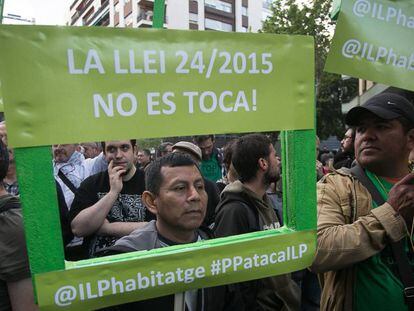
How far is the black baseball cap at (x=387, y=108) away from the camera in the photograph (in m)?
1.79

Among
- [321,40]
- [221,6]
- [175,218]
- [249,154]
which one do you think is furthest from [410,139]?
[221,6]

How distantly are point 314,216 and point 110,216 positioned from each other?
4.72 ft

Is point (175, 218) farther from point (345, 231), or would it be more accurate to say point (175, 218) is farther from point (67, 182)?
point (67, 182)

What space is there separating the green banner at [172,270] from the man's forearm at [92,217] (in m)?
1.15

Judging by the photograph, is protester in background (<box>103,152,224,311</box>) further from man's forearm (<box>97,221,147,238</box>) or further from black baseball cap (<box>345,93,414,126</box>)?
black baseball cap (<box>345,93,414,126</box>)

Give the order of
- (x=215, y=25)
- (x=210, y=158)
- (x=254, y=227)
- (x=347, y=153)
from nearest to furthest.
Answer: (x=254, y=227) < (x=210, y=158) < (x=347, y=153) < (x=215, y=25)

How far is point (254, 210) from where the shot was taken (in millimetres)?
2324

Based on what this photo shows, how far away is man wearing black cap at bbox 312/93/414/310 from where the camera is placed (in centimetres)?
160

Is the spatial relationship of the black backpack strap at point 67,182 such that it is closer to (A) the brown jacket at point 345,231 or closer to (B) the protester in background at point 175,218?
(B) the protester in background at point 175,218

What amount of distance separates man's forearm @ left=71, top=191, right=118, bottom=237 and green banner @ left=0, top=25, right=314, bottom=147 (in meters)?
1.30

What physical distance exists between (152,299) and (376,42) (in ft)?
4.29

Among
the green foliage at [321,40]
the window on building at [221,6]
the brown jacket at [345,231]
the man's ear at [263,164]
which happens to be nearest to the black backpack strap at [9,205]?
the brown jacket at [345,231]

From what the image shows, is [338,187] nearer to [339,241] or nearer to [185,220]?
[339,241]

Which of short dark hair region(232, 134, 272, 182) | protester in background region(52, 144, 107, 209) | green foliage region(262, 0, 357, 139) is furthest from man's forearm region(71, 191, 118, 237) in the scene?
green foliage region(262, 0, 357, 139)
